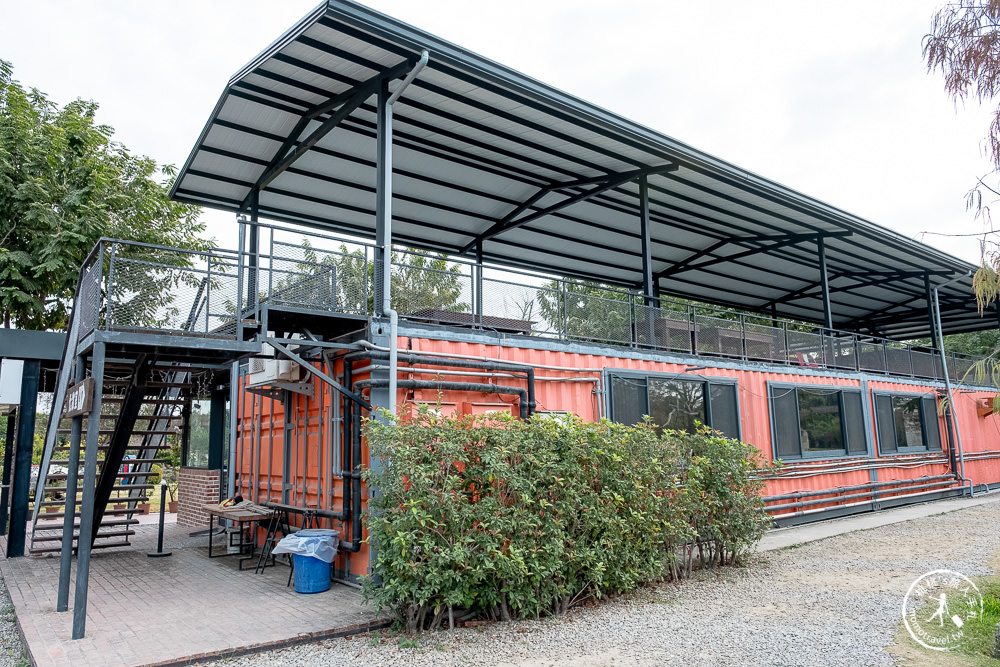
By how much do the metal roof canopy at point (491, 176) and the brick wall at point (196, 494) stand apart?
209 inches

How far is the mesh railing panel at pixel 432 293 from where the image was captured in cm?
846

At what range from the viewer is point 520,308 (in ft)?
31.7

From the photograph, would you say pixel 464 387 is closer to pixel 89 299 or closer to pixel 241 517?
pixel 241 517

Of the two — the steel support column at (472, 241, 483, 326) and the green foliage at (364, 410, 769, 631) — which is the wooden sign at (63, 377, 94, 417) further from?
the steel support column at (472, 241, 483, 326)

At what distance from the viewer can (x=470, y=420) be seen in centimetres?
676

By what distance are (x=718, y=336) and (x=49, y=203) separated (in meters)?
15.7

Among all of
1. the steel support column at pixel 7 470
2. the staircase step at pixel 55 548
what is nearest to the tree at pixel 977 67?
the staircase step at pixel 55 548

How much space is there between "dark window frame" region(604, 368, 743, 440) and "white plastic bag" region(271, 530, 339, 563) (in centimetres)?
449

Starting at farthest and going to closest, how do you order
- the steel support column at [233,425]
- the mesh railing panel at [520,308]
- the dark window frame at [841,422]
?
the dark window frame at [841,422]
the steel support column at [233,425]
the mesh railing panel at [520,308]

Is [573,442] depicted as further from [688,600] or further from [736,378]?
[736,378]

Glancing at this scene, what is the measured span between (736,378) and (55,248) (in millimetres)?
15179

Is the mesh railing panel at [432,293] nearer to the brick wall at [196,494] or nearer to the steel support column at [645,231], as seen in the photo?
the steel support column at [645,231]

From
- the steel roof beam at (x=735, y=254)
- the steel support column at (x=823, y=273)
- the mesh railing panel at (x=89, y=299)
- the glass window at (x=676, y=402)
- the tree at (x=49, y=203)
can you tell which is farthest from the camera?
the steel roof beam at (x=735, y=254)

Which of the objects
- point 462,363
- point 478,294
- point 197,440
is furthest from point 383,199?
point 197,440
